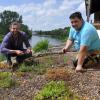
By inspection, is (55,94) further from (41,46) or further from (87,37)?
(41,46)

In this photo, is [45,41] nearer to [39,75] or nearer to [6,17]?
[39,75]

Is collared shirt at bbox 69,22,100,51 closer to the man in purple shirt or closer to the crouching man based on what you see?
the crouching man

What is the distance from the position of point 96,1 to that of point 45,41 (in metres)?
5.80

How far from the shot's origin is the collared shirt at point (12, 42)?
999cm

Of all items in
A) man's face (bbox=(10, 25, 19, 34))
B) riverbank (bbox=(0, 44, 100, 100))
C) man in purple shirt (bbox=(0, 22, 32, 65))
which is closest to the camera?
riverbank (bbox=(0, 44, 100, 100))

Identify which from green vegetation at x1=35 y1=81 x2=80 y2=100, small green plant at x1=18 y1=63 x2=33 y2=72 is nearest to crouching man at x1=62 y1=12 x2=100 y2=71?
small green plant at x1=18 y1=63 x2=33 y2=72

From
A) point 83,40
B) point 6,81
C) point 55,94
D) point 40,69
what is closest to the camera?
point 55,94

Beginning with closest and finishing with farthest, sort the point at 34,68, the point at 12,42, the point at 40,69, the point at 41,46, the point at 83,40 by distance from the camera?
1. the point at 83,40
2. the point at 40,69
3. the point at 34,68
4. the point at 12,42
5. the point at 41,46

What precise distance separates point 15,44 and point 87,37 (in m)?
2.10

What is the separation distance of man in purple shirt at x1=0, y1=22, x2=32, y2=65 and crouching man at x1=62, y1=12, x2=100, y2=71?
1.41 meters

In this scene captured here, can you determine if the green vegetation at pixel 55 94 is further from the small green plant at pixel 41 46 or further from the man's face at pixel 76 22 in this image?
the small green plant at pixel 41 46

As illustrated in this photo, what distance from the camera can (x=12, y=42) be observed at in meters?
10.1

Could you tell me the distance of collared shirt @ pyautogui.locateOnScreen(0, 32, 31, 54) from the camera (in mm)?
9992

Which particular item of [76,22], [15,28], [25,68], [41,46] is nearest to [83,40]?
[76,22]
